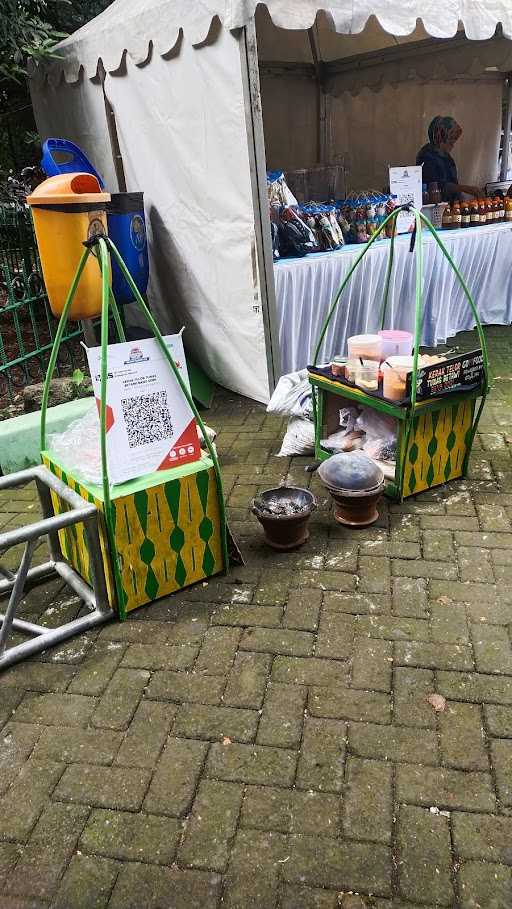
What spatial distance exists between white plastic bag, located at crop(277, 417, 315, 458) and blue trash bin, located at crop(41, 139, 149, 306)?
190 centimetres

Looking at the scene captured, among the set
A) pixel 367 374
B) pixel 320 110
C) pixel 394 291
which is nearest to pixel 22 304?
pixel 367 374

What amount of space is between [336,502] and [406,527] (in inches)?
14.9

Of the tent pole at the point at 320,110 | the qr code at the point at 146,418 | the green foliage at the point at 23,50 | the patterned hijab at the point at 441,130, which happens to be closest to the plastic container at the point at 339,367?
the qr code at the point at 146,418

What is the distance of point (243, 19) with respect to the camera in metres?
3.86

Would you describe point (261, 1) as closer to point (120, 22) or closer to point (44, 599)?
point (120, 22)

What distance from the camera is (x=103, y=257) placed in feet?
7.93

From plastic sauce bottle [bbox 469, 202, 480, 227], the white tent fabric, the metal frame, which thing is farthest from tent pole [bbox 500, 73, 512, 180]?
the metal frame

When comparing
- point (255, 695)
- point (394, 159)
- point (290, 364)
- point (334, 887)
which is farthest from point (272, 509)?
point (394, 159)

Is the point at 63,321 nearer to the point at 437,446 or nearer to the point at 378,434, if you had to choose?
the point at 378,434

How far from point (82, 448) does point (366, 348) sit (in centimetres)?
172

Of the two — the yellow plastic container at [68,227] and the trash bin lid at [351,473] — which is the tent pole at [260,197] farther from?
the trash bin lid at [351,473]

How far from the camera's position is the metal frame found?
A: 8.05 ft

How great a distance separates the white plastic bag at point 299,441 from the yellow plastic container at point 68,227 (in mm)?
1705

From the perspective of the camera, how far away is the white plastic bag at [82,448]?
8.96 ft
